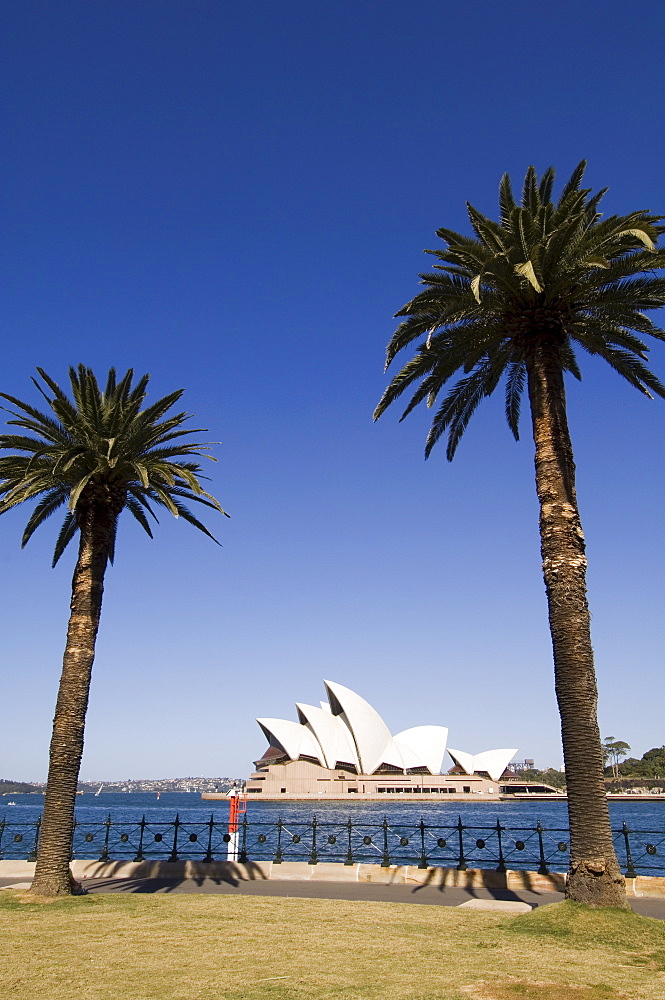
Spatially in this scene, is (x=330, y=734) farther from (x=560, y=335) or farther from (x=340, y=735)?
(x=560, y=335)

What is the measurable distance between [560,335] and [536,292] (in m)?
1.28

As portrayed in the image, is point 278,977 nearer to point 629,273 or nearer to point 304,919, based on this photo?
point 304,919

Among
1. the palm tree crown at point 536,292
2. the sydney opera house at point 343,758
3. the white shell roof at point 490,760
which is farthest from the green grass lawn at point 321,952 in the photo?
the white shell roof at point 490,760

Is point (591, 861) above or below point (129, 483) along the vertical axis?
below

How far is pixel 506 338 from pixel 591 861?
10055 mm

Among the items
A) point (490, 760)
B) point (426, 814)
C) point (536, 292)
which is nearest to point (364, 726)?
point (426, 814)

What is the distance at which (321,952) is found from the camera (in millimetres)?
9062

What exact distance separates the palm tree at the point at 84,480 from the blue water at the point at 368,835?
11.2 ft

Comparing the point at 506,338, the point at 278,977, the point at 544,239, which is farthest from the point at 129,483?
the point at 278,977

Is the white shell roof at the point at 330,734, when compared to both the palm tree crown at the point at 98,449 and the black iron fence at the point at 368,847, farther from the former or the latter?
the palm tree crown at the point at 98,449

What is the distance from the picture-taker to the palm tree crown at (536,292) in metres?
13.3

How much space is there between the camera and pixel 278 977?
7672mm

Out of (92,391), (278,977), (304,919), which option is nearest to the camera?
(278,977)

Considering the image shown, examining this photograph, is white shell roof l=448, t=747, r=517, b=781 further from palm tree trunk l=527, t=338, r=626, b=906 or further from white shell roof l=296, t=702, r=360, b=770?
palm tree trunk l=527, t=338, r=626, b=906
